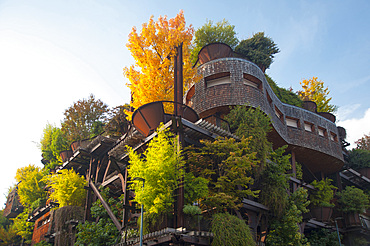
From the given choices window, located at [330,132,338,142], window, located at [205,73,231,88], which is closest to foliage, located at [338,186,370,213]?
window, located at [330,132,338,142]

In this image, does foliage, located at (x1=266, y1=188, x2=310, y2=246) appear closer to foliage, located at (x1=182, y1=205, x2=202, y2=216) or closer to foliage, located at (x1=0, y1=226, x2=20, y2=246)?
foliage, located at (x1=182, y1=205, x2=202, y2=216)

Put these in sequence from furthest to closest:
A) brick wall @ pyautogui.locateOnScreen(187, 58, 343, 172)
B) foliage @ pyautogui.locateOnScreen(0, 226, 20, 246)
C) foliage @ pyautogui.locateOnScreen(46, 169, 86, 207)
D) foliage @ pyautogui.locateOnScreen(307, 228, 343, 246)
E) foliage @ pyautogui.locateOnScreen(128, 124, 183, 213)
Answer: foliage @ pyautogui.locateOnScreen(0, 226, 20, 246) → foliage @ pyautogui.locateOnScreen(307, 228, 343, 246) → foliage @ pyautogui.locateOnScreen(46, 169, 86, 207) → brick wall @ pyautogui.locateOnScreen(187, 58, 343, 172) → foliage @ pyautogui.locateOnScreen(128, 124, 183, 213)

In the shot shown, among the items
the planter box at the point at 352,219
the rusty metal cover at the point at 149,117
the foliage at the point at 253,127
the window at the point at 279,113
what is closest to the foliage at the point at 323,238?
the planter box at the point at 352,219

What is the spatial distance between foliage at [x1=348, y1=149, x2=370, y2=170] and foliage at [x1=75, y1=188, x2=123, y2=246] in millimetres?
27541

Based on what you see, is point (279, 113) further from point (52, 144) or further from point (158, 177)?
point (52, 144)

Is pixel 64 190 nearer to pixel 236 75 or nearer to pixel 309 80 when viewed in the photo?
pixel 236 75

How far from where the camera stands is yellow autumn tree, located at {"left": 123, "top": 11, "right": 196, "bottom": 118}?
2245 cm

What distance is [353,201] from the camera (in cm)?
3008

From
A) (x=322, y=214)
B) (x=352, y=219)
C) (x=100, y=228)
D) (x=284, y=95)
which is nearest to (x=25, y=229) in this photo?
(x=100, y=228)

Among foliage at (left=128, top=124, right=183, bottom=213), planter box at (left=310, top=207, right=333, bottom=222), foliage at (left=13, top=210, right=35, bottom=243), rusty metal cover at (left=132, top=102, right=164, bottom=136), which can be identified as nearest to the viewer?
foliage at (left=128, top=124, right=183, bottom=213)

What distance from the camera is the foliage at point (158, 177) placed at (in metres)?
14.4

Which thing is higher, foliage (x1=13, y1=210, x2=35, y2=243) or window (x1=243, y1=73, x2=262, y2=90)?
window (x1=243, y1=73, x2=262, y2=90)

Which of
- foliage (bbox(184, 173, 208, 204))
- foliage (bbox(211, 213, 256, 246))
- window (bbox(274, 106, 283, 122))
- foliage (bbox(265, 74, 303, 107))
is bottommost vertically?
foliage (bbox(211, 213, 256, 246))

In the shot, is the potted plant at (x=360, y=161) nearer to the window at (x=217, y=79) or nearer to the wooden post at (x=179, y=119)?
the window at (x=217, y=79)
